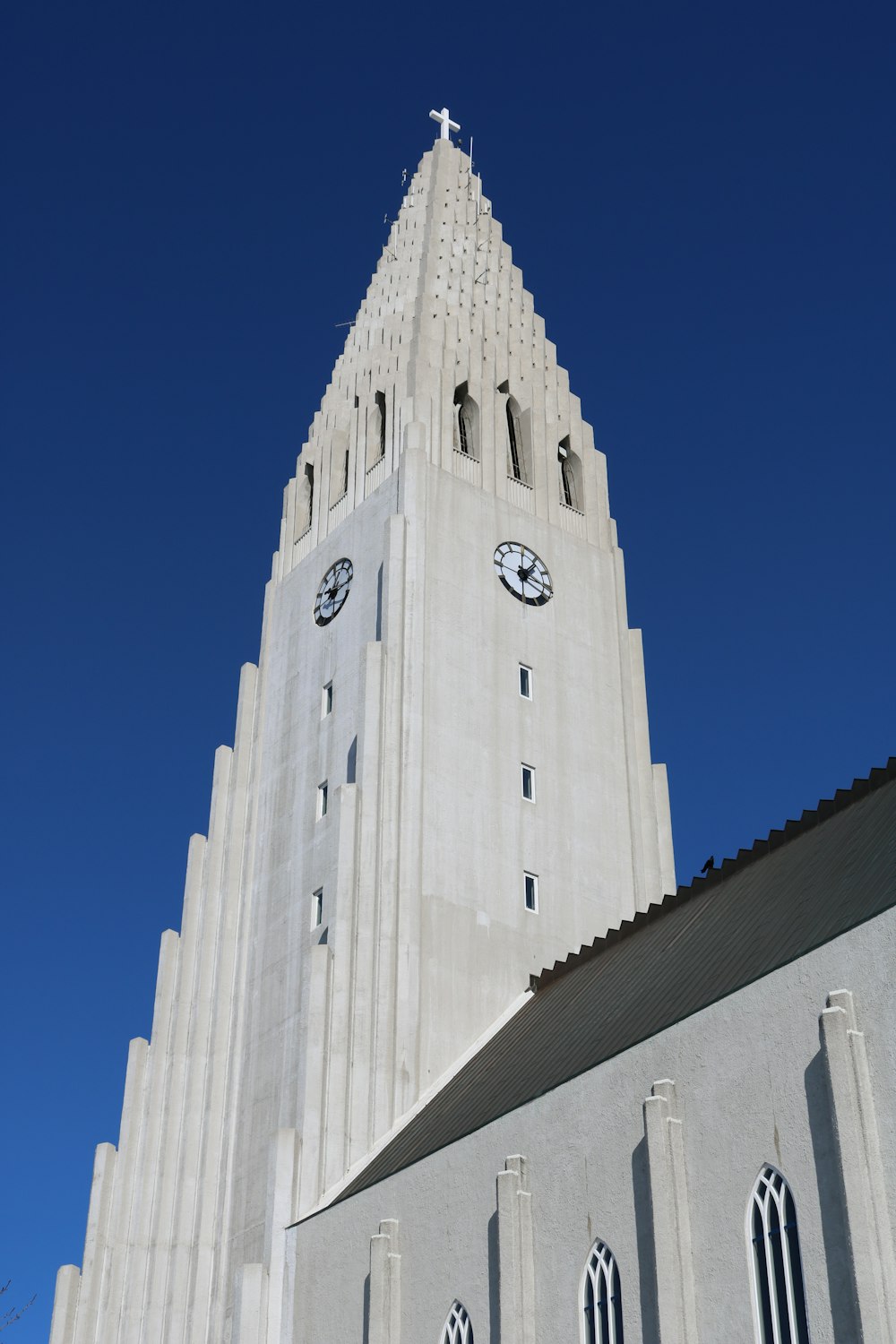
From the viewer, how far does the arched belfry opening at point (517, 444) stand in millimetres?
47344

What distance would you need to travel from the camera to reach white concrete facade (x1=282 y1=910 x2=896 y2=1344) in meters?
21.8

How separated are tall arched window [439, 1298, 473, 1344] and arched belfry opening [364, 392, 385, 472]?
24398 mm

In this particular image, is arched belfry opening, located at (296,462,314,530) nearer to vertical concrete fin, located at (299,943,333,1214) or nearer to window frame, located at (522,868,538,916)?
window frame, located at (522,868,538,916)

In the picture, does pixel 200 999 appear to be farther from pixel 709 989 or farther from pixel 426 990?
pixel 709 989

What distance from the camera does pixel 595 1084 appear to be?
90.0ft

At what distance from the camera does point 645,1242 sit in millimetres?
25016

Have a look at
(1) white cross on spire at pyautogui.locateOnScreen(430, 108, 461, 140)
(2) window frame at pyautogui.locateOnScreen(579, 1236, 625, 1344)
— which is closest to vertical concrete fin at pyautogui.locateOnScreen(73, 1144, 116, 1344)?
(2) window frame at pyautogui.locateOnScreen(579, 1236, 625, 1344)

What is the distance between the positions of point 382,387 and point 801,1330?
31.6 metres

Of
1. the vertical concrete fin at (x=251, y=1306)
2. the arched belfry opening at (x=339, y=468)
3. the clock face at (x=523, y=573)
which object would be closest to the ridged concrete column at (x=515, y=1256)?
the vertical concrete fin at (x=251, y=1306)

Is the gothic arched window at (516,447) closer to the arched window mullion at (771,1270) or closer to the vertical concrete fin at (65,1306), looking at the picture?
the vertical concrete fin at (65,1306)

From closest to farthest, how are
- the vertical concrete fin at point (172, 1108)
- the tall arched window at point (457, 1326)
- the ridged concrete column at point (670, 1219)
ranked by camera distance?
1. the ridged concrete column at point (670, 1219)
2. the tall arched window at point (457, 1326)
3. the vertical concrete fin at point (172, 1108)

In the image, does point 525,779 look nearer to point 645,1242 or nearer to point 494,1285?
point 494,1285

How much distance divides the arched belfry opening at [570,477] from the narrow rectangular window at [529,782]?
9854 millimetres

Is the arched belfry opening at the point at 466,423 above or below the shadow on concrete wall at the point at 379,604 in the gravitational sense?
above
